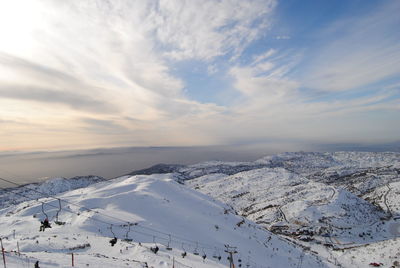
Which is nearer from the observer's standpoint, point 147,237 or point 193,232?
point 147,237

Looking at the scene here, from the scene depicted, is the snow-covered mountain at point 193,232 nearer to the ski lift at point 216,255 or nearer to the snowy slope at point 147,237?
the snowy slope at point 147,237

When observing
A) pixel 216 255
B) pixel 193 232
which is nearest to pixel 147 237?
pixel 193 232

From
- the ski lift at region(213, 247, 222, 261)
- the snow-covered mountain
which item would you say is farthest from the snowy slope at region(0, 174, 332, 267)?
the ski lift at region(213, 247, 222, 261)

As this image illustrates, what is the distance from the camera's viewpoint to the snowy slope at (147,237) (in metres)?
18.8

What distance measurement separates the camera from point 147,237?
96.6 ft

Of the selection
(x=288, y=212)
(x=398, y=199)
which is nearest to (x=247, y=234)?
(x=288, y=212)

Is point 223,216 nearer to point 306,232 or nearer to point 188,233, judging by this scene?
point 188,233

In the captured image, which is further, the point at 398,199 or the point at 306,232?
the point at 398,199

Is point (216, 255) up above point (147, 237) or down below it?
below

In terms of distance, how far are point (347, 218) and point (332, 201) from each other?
465 inches

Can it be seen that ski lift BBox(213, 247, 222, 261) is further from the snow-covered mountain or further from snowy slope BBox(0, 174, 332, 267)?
the snow-covered mountain

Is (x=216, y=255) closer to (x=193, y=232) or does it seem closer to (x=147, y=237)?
(x=193, y=232)

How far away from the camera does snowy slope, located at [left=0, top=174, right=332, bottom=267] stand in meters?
18.8

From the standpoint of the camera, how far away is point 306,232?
68.2 meters
